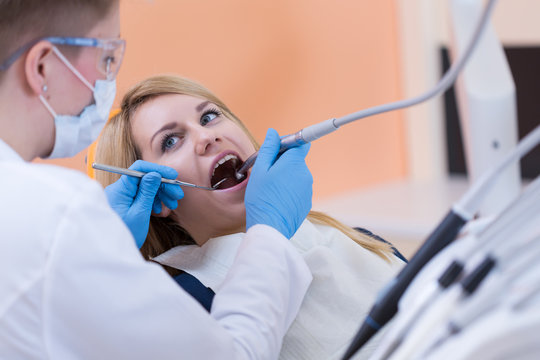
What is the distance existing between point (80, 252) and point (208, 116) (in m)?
0.79

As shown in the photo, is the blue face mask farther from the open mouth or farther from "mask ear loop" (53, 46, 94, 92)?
the open mouth

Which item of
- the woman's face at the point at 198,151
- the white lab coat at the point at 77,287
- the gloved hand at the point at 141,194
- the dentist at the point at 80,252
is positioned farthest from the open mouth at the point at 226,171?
the white lab coat at the point at 77,287

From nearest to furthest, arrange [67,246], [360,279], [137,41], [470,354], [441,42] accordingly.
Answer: [470,354] → [67,246] → [360,279] → [137,41] → [441,42]

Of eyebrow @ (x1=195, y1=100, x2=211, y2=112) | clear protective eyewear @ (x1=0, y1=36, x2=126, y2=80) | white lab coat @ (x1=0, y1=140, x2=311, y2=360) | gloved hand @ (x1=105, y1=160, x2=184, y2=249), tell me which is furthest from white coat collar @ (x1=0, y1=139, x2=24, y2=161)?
eyebrow @ (x1=195, y1=100, x2=211, y2=112)

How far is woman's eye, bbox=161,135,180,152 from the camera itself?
1494mm

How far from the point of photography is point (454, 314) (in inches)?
20.5

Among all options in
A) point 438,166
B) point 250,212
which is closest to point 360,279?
point 250,212

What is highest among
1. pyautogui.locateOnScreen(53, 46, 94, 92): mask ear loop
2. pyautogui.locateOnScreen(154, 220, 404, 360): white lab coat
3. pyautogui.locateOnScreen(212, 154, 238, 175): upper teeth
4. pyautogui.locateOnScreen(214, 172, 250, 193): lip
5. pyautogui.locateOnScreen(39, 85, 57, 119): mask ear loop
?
pyautogui.locateOnScreen(53, 46, 94, 92): mask ear loop

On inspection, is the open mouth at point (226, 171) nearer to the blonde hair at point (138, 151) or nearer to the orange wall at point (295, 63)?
the blonde hair at point (138, 151)

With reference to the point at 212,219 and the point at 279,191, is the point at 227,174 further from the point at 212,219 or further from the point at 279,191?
the point at 279,191

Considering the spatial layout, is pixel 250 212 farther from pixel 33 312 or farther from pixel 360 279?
pixel 33 312

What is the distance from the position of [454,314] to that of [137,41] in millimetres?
2033

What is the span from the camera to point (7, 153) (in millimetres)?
895

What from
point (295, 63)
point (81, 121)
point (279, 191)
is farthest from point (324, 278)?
point (295, 63)
